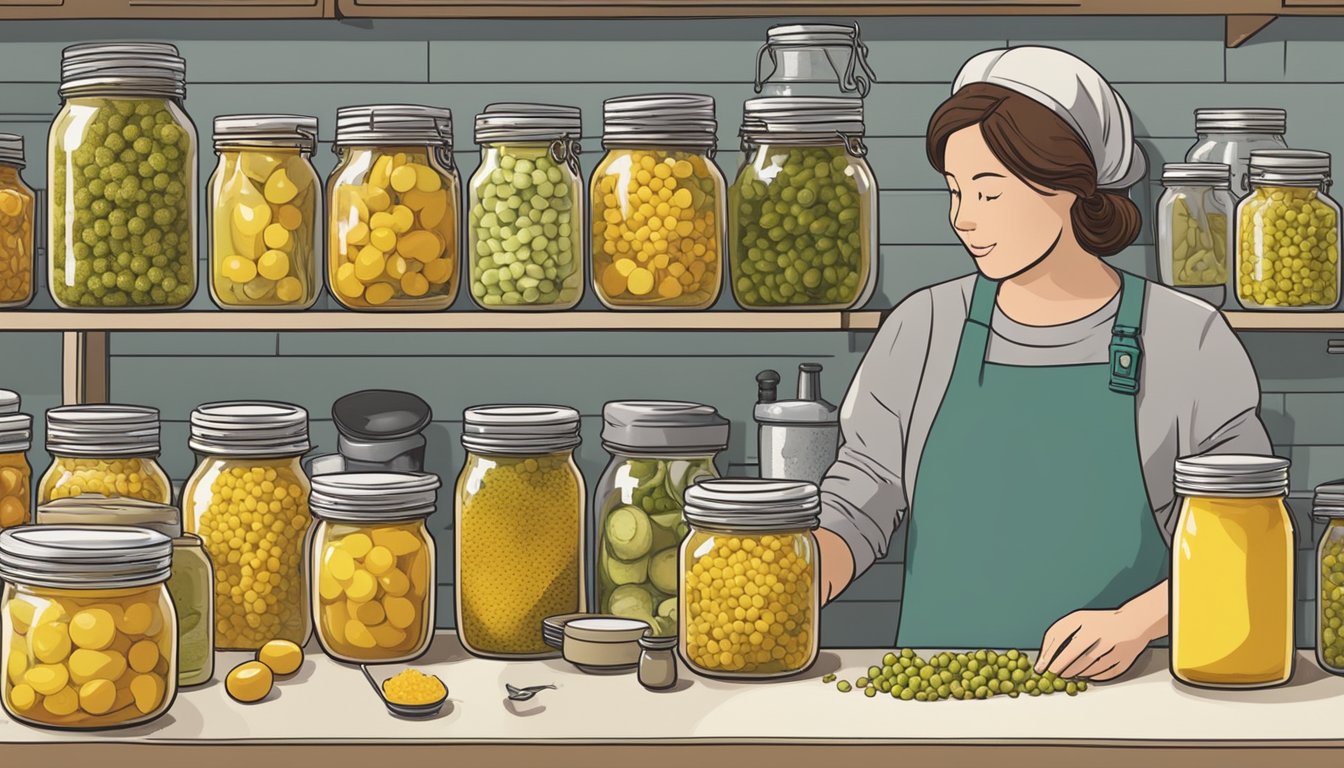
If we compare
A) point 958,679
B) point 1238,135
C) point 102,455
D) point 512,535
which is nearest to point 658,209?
point 512,535

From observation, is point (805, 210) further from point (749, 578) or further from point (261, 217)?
point (261, 217)

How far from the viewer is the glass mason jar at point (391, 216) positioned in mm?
1626

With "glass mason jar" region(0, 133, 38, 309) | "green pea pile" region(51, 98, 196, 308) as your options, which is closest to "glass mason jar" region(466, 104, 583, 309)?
"green pea pile" region(51, 98, 196, 308)

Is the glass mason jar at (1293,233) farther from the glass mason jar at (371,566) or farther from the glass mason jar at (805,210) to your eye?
the glass mason jar at (371,566)

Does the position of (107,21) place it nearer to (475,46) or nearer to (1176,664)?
(475,46)

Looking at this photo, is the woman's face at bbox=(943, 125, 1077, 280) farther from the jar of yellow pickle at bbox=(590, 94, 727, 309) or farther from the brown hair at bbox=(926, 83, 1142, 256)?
the jar of yellow pickle at bbox=(590, 94, 727, 309)

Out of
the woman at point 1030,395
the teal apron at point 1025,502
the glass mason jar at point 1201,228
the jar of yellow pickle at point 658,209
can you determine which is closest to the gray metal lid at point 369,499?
the jar of yellow pickle at point 658,209

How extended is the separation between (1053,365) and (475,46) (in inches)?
37.6

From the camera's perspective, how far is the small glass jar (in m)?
1.49

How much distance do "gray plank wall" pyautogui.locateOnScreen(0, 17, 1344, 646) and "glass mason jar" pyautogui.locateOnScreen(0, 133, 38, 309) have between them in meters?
0.28

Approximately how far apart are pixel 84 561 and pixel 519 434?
50cm

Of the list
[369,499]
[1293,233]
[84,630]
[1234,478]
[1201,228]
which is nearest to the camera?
[84,630]

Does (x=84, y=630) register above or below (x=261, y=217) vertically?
below

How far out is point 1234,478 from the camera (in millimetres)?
1457
